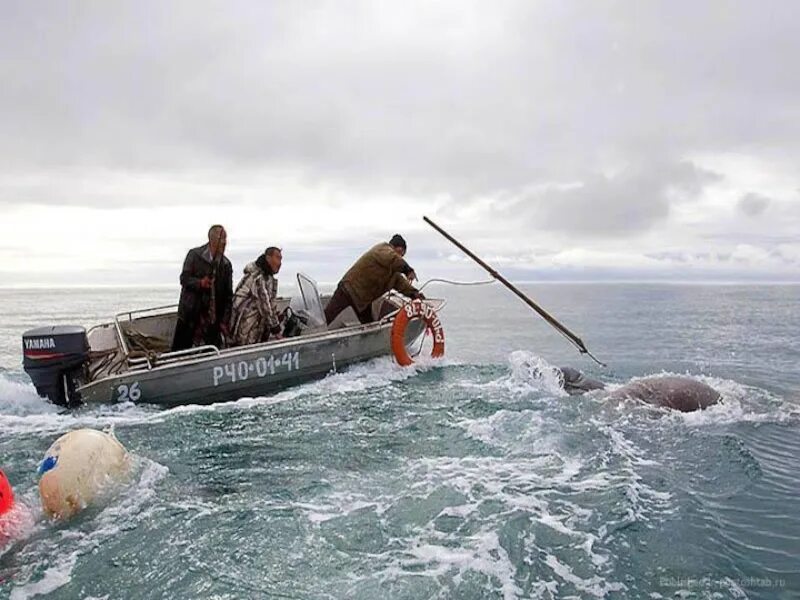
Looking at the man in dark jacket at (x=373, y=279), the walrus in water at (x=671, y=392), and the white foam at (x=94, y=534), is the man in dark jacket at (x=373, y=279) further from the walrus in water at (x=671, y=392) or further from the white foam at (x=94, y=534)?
the white foam at (x=94, y=534)

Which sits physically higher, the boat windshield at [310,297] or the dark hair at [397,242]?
the dark hair at [397,242]

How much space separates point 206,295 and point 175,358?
3.56 feet

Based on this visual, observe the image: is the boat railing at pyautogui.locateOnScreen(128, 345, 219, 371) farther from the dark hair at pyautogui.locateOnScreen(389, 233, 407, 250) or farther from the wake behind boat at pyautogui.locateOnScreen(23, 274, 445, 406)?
the dark hair at pyautogui.locateOnScreen(389, 233, 407, 250)

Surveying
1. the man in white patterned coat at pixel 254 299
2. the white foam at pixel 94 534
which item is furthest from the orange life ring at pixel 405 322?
the white foam at pixel 94 534

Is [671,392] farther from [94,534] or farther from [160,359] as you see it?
[94,534]

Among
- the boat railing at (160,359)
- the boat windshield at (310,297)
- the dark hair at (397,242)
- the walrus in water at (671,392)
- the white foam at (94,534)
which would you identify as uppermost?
the dark hair at (397,242)

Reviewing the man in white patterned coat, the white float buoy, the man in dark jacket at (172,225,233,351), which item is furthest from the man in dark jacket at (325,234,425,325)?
the white float buoy

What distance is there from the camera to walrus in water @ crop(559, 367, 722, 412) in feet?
29.3

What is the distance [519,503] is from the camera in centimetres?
543

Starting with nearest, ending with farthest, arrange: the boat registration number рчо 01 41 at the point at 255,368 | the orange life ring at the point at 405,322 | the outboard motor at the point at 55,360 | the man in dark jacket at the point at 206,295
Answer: the outboard motor at the point at 55,360 → the boat registration number рчо 01 41 at the point at 255,368 → the man in dark jacket at the point at 206,295 → the orange life ring at the point at 405,322

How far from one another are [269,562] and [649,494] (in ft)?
11.8

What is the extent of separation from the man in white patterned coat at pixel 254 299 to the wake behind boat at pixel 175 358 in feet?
1.71

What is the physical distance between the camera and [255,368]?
9297 millimetres

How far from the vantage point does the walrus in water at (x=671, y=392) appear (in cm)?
894
